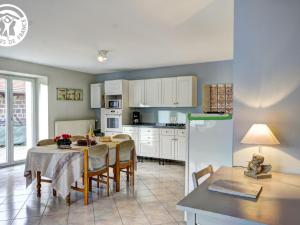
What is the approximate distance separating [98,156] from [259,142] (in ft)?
7.17

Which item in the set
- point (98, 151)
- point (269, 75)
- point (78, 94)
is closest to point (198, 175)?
point (269, 75)

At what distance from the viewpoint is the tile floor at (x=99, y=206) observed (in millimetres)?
2805

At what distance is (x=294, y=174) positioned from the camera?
202cm

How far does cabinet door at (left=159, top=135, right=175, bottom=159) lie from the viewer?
5477 mm

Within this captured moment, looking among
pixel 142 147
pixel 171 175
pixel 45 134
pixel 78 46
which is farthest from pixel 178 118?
pixel 45 134

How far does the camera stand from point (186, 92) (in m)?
5.51

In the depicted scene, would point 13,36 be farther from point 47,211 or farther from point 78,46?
point 47,211

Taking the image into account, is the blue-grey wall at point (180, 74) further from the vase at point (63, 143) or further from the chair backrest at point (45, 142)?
the vase at point (63, 143)

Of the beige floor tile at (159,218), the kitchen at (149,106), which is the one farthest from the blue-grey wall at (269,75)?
the kitchen at (149,106)

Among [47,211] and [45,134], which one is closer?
[47,211]

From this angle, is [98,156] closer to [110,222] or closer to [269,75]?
[110,222]

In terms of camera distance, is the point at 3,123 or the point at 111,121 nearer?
the point at 3,123

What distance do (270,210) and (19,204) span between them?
128 inches

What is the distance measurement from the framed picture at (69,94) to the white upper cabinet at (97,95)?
345mm
